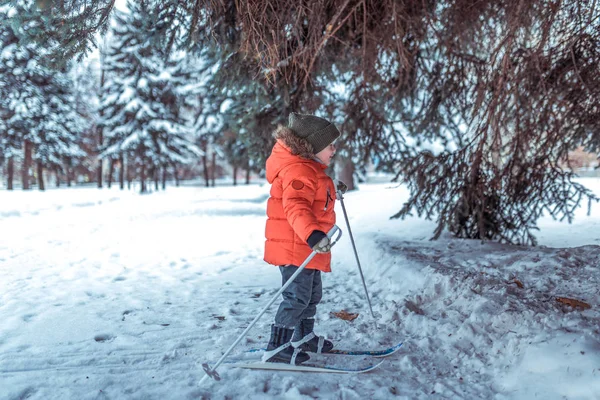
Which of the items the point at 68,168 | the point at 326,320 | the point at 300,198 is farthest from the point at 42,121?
the point at 300,198

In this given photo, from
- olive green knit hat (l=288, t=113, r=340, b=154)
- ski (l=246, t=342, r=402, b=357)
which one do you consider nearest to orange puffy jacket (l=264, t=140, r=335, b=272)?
olive green knit hat (l=288, t=113, r=340, b=154)

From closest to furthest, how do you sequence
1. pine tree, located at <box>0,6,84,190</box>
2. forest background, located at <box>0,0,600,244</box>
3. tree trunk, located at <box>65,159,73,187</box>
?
1. forest background, located at <box>0,0,600,244</box>
2. pine tree, located at <box>0,6,84,190</box>
3. tree trunk, located at <box>65,159,73,187</box>

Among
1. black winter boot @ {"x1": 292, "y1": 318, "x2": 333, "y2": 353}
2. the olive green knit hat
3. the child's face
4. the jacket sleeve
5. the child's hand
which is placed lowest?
black winter boot @ {"x1": 292, "y1": 318, "x2": 333, "y2": 353}

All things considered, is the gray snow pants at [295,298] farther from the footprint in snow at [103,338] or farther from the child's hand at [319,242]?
the footprint in snow at [103,338]

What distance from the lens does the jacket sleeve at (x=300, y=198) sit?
2.65m

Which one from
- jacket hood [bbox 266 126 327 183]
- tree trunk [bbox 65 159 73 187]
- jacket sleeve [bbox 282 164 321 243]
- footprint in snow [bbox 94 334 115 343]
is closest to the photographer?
jacket sleeve [bbox 282 164 321 243]

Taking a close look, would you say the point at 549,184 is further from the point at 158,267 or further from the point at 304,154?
the point at 158,267

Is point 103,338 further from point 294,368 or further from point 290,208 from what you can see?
point 290,208

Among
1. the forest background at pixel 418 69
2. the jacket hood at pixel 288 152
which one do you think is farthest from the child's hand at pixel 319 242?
the forest background at pixel 418 69

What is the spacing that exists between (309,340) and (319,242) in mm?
917

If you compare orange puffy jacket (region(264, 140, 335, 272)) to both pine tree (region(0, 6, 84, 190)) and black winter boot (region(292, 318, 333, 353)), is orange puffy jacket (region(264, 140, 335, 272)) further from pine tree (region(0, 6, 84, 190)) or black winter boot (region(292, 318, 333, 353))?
pine tree (region(0, 6, 84, 190))

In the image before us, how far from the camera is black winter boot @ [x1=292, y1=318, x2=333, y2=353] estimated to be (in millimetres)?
3050

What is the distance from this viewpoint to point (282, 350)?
287 cm

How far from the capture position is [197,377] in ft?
8.58
